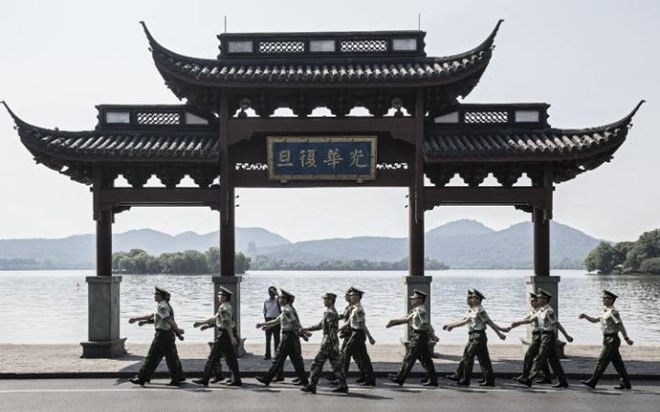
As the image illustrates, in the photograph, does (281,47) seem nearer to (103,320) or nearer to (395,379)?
(103,320)

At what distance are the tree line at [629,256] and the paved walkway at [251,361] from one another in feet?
337

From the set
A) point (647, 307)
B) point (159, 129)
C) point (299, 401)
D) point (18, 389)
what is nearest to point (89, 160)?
point (159, 129)

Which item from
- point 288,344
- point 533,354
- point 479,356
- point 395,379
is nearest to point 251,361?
point 288,344

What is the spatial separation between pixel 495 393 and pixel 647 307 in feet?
142

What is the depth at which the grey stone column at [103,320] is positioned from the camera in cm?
1783

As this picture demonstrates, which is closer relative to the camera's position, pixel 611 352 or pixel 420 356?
pixel 611 352

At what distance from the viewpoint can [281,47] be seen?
746 inches

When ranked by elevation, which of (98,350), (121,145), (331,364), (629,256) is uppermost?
(121,145)

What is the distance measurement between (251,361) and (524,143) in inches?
307

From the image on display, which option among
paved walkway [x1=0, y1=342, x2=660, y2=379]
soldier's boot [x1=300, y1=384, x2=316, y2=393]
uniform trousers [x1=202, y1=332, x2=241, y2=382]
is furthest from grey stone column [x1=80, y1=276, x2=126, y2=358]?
soldier's boot [x1=300, y1=384, x2=316, y2=393]

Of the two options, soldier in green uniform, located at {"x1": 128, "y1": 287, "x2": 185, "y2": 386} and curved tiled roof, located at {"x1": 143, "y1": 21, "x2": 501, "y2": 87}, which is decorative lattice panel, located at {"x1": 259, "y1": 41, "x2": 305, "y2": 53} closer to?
curved tiled roof, located at {"x1": 143, "y1": 21, "x2": 501, "y2": 87}

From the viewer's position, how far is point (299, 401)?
12711 millimetres

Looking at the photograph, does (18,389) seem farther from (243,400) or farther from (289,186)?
(289,186)

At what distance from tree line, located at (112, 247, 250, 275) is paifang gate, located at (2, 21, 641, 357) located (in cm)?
13052
